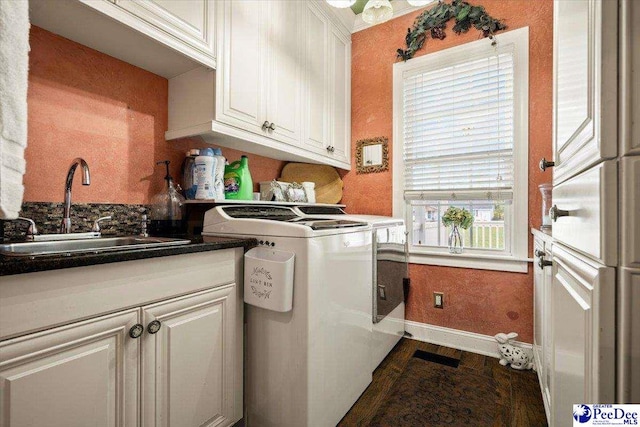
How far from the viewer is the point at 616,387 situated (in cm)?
52

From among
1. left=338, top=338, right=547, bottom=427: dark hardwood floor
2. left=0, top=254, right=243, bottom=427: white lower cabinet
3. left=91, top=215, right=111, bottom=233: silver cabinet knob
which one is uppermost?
left=91, top=215, right=111, bottom=233: silver cabinet knob

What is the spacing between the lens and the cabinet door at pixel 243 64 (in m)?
1.61

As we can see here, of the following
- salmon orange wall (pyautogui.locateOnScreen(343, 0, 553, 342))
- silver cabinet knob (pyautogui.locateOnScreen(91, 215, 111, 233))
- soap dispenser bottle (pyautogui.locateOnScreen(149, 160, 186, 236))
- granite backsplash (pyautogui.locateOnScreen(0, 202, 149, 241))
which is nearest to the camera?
granite backsplash (pyautogui.locateOnScreen(0, 202, 149, 241))

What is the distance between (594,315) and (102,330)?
4.00 feet

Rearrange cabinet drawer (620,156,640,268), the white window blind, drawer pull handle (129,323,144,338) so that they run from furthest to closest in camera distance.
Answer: the white window blind
drawer pull handle (129,323,144,338)
cabinet drawer (620,156,640,268)

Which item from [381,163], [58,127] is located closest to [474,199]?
[381,163]

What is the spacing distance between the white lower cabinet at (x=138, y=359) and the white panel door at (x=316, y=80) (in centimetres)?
130

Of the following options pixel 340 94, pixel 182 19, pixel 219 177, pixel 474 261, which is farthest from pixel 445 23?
pixel 219 177

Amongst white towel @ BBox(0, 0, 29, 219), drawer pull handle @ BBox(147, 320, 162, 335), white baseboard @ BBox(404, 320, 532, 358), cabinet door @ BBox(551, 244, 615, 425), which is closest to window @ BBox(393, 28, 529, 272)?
white baseboard @ BBox(404, 320, 532, 358)

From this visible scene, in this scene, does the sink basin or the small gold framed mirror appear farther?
the small gold framed mirror

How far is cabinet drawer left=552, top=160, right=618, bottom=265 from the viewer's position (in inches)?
20.1

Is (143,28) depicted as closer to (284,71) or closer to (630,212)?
(284,71)

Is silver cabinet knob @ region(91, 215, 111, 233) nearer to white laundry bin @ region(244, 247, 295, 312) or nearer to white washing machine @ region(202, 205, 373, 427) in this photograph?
white washing machine @ region(202, 205, 373, 427)

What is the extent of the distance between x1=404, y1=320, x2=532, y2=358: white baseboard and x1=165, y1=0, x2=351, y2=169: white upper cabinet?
155cm
